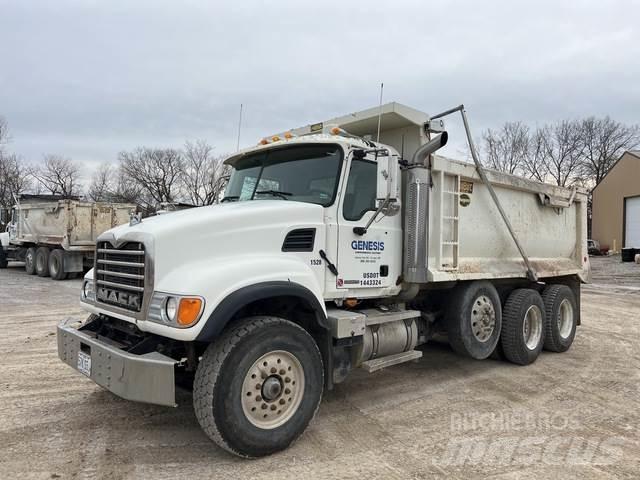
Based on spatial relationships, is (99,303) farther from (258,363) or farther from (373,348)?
(373,348)

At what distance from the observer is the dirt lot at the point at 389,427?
354 centimetres

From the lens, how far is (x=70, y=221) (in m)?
16.6

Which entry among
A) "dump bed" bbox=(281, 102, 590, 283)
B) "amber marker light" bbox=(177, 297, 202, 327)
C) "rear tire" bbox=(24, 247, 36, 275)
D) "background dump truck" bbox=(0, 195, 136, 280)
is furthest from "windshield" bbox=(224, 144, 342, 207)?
"rear tire" bbox=(24, 247, 36, 275)

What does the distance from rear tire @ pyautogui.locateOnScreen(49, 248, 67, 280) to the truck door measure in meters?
15.2

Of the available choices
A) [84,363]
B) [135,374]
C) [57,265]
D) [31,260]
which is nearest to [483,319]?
→ [135,374]

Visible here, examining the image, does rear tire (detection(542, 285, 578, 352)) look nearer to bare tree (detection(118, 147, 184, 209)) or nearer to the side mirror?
the side mirror

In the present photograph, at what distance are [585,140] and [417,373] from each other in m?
52.6

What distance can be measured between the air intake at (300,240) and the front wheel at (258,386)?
27.4 inches

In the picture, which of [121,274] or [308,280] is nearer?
[121,274]

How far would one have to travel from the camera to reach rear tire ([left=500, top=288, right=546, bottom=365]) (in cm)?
639

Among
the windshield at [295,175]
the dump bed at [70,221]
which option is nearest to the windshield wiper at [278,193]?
the windshield at [295,175]

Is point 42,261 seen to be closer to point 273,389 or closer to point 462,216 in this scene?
point 462,216

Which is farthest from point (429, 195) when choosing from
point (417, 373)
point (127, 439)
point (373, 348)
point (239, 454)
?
point (127, 439)

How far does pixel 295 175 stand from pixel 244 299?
5.55 feet
